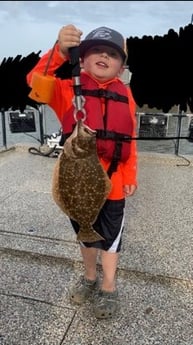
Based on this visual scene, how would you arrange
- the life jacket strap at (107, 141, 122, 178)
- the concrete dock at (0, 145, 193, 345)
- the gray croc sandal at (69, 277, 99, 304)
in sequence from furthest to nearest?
the gray croc sandal at (69, 277, 99, 304) → the concrete dock at (0, 145, 193, 345) → the life jacket strap at (107, 141, 122, 178)

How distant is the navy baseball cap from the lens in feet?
5.84

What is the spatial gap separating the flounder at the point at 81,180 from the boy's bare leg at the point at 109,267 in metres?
0.35

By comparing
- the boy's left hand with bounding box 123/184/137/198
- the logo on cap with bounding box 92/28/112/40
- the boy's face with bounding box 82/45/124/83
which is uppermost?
the logo on cap with bounding box 92/28/112/40

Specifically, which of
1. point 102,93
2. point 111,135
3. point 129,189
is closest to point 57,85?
point 102,93

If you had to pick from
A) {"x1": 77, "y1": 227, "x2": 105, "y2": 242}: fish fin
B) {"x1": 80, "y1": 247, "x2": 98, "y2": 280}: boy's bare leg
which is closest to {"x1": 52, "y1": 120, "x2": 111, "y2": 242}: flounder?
{"x1": 77, "y1": 227, "x2": 105, "y2": 242}: fish fin

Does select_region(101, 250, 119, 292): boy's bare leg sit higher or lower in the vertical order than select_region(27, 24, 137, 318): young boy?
lower

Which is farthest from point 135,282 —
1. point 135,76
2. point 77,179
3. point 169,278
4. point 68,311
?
point 135,76

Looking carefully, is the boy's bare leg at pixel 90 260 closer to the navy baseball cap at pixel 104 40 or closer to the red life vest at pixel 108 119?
the red life vest at pixel 108 119

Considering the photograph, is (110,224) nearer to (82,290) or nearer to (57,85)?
(82,290)

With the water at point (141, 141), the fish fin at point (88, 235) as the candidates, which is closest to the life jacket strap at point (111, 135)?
the fish fin at point (88, 235)

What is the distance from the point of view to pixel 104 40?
1.77 metres

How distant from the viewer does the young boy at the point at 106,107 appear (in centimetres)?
181

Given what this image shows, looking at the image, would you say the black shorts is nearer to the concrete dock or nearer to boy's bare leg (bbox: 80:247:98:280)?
boy's bare leg (bbox: 80:247:98:280)

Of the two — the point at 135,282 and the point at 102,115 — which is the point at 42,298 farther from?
the point at 102,115
